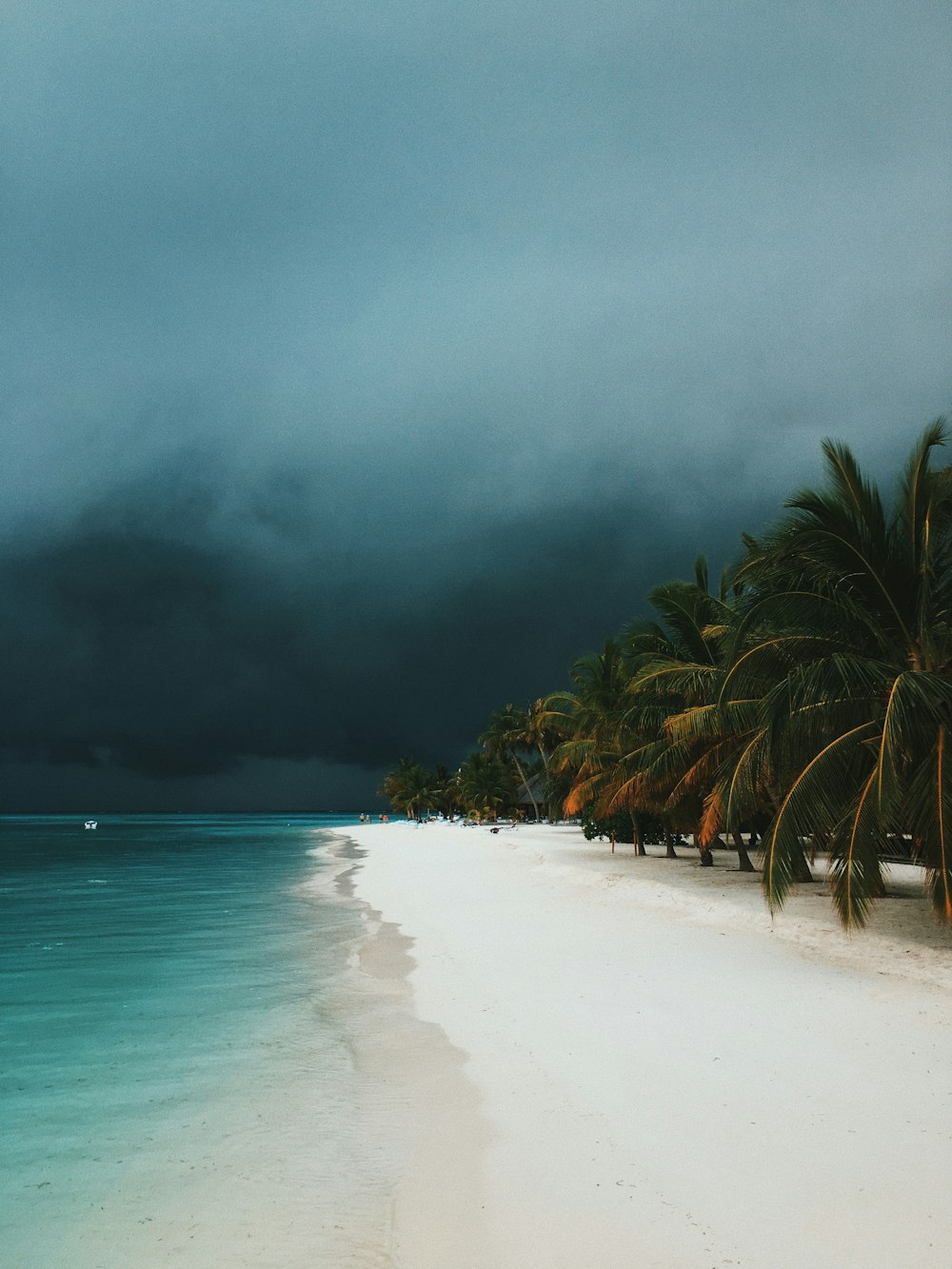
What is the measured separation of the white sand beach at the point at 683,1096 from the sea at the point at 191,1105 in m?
0.51

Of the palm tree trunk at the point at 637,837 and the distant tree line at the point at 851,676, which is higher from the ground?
the distant tree line at the point at 851,676

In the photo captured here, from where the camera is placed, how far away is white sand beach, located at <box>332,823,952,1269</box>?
420 cm

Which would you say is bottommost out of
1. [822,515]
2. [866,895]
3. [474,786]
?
[474,786]

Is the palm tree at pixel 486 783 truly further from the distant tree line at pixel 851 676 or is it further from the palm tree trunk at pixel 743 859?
the distant tree line at pixel 851 676

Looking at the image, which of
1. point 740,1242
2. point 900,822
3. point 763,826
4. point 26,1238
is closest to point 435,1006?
point 26,1238

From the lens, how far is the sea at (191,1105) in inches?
188

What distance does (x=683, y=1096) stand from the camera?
5.98 metres

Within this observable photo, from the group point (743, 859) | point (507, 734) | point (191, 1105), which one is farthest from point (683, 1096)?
point (507, 734)

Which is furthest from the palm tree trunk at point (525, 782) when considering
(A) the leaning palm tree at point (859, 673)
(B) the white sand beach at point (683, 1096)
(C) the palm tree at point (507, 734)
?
(A) the leaning palm tree at point (859, 673)

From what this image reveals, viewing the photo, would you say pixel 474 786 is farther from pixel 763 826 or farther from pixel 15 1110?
pixel 15 1110

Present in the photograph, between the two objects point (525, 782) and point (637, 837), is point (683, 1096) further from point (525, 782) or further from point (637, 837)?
point (525, 782)

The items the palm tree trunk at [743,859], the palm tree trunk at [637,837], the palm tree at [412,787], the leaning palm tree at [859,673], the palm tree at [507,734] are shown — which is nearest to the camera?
the leaning palm tree at [859,673]

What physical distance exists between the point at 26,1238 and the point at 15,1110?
277 cm

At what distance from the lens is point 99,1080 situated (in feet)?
25.8
